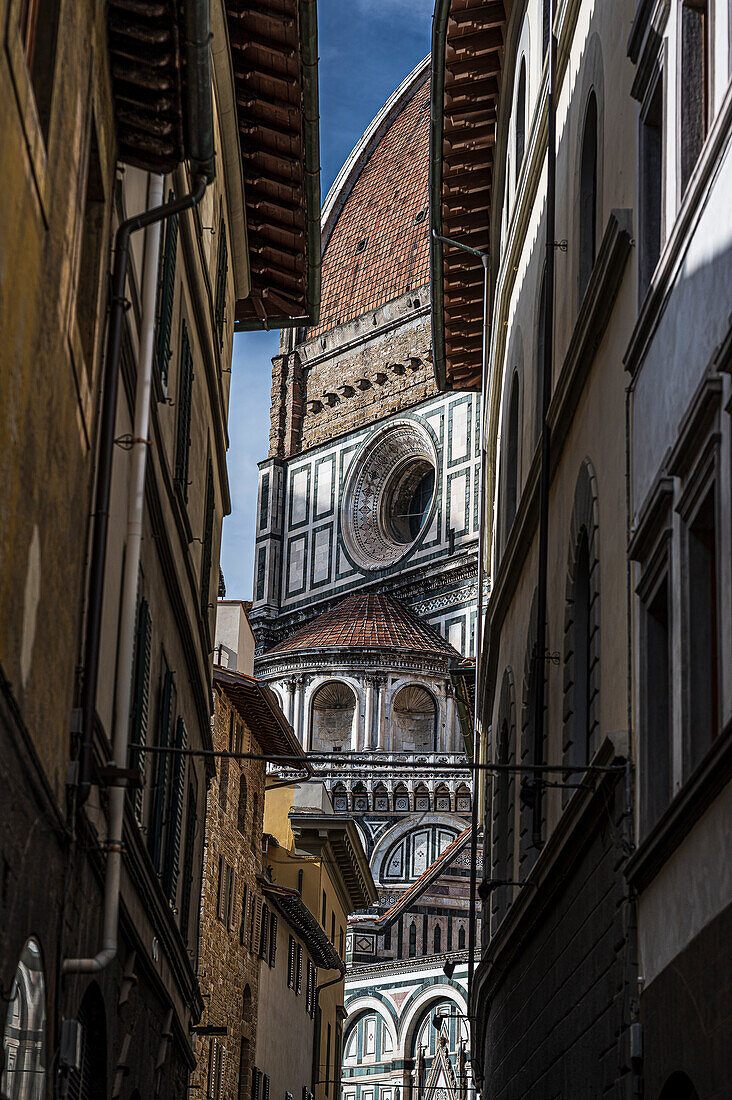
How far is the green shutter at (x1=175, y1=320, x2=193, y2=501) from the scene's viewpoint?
55.3 ft

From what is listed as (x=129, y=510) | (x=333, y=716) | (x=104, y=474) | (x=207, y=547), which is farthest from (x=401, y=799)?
(x=104, y=474)

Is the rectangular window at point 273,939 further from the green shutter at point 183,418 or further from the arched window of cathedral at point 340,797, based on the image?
the arched window of cathedral at point 340,797

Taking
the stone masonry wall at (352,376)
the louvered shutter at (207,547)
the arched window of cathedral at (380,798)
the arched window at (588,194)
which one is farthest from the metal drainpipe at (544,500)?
the stone masonry wall at (352,376)

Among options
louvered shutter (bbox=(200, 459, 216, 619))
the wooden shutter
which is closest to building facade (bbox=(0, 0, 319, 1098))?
the wooden shutter

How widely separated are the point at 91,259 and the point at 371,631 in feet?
213

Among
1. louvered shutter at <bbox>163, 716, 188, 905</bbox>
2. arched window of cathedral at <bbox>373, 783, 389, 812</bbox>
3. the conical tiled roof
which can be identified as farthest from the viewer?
the conical tiled roof

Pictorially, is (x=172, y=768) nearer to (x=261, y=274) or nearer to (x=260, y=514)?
(x=261, y=274)

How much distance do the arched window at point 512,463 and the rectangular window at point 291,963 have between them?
767 inches

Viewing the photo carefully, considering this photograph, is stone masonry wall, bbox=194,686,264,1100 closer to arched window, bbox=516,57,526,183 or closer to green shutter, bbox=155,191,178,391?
arched window, bbox=516,57,526,183

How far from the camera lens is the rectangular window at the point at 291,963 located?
38781 millimetres

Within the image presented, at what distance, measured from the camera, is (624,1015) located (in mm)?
11164

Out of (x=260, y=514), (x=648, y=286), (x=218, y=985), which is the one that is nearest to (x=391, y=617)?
(x=260, y=514)

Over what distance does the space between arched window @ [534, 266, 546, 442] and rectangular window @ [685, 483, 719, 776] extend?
7284 mm

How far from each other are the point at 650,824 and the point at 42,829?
3.69 meters
